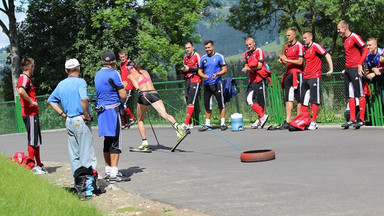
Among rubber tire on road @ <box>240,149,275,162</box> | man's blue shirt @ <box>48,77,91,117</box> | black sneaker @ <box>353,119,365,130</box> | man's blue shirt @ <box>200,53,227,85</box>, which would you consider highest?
man's blue shirt @ <box>200,53,227,85</box>

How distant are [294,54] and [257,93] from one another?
1814 mm

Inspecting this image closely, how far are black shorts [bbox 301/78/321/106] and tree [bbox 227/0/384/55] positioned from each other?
26029 mm

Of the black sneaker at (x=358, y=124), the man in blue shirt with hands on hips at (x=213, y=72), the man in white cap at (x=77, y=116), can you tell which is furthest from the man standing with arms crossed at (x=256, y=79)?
the man in white cap at (x=77, y=116)

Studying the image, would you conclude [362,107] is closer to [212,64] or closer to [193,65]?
[212,64]

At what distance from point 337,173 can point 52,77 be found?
35.6m

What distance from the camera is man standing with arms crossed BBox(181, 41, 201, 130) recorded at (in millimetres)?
18188

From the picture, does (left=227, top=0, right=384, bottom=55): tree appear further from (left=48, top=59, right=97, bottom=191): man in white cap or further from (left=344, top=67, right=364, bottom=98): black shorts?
(left=48, top=59, right=97, bottom=191): man in white cap

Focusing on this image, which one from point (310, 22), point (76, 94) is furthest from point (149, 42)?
point (76, 94)

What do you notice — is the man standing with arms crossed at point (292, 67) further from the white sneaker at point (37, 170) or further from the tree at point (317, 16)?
the tree at point (317, 16)

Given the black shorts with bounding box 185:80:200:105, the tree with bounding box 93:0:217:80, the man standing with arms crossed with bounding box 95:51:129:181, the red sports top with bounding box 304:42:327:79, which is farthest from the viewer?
the tree with bounding box 93:0:217:80

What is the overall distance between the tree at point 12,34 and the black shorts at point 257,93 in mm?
28053

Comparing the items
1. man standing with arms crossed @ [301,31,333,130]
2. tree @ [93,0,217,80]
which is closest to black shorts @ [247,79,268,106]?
man standing with arms crossed @ [301,31,333,130]

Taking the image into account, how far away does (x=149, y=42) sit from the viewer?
40344mm

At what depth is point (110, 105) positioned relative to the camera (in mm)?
10133
